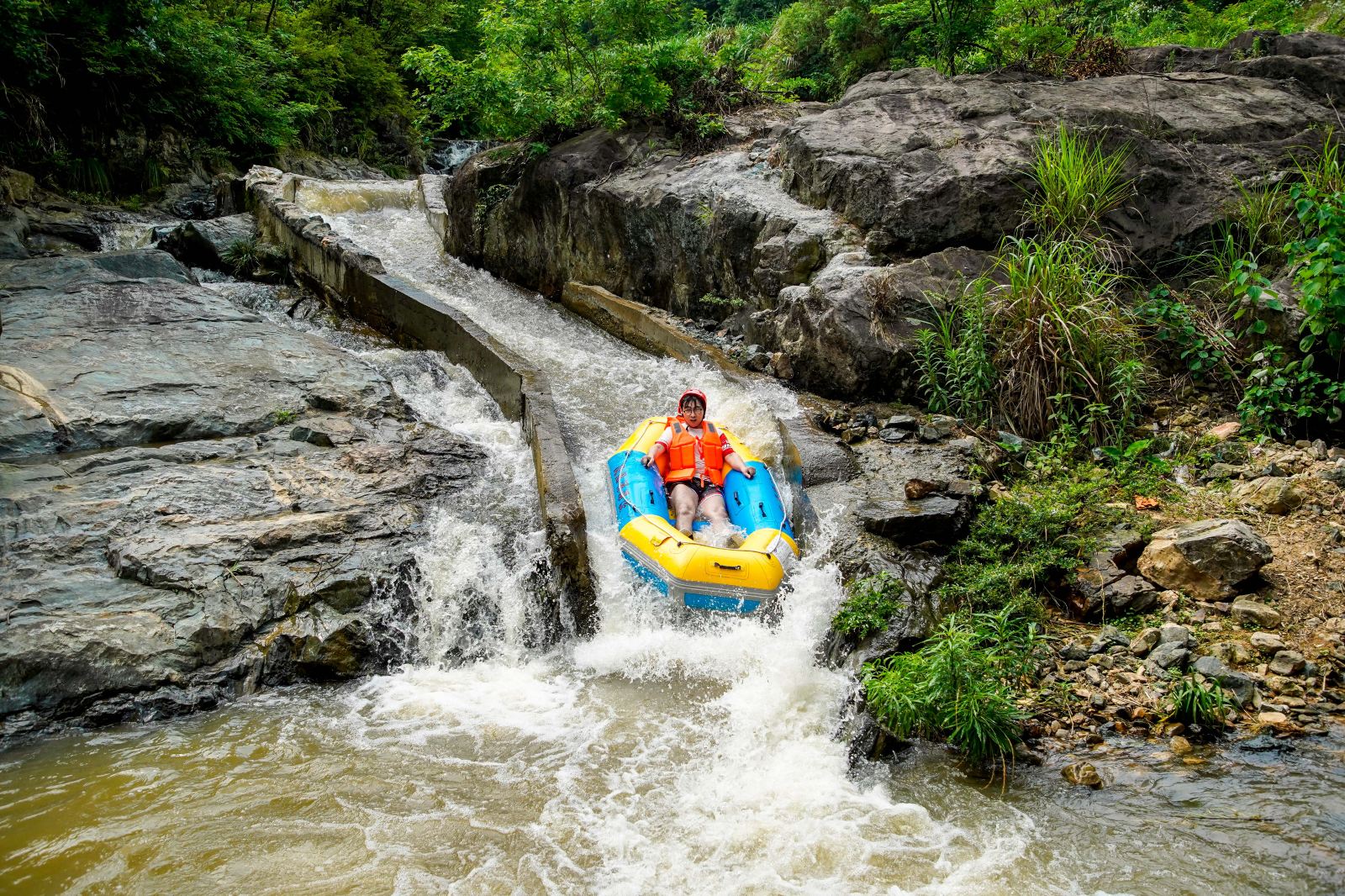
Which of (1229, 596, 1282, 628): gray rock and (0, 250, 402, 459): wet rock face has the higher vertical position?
(0, 250, 402, 459): wet rock face

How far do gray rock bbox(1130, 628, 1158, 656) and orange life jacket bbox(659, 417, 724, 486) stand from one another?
2743 mm

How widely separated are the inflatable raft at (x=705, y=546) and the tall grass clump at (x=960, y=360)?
1.49 metres

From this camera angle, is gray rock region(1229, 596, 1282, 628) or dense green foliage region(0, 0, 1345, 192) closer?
gray rock region(1229, 596, 1282, 628)

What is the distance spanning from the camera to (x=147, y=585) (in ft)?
14.9

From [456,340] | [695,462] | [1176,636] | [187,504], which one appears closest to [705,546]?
[695,462]

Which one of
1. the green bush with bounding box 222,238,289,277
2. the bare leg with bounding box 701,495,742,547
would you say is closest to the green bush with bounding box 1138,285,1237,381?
the bare leg with bounding box 701,495,742,547

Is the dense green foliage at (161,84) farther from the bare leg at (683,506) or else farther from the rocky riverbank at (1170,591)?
the rocky riverbank at (1170,591)

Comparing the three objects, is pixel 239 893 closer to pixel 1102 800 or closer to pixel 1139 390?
pixel 1102 800

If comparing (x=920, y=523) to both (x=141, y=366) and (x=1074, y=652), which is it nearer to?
(x=1074, y=652)

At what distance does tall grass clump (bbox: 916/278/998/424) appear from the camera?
5.88 meters

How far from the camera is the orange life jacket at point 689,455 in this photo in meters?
5.74

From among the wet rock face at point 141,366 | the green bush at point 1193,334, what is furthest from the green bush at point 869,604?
the wet rock face at point 141,366

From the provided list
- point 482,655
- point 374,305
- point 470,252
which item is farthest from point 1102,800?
point 470,252

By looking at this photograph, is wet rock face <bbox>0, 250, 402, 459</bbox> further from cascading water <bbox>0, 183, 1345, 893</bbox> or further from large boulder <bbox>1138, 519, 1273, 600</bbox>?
large boulder <bbox>1138, 519, 1273, 600</bbox>
